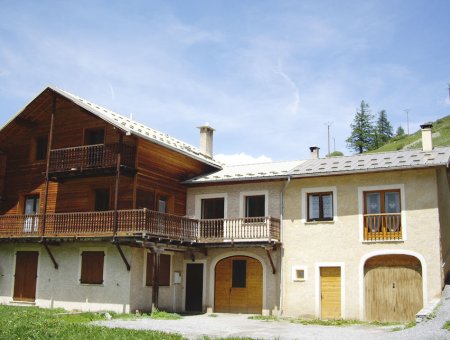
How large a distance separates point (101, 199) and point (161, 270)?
4216 millimetres

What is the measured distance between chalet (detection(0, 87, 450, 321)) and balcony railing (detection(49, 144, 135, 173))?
61mm

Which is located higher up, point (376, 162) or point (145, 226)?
point (376, 162)

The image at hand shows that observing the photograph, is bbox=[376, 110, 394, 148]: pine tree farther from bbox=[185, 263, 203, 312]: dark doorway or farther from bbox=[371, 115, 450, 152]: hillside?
bbox=[185, 263, 203, 312]: dark doorway

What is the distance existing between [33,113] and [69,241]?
7179mm

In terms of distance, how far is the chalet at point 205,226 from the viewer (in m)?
21.3

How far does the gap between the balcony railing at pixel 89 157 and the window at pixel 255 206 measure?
215 inches

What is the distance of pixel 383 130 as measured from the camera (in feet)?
329

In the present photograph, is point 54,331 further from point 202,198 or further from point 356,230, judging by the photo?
point 356,230

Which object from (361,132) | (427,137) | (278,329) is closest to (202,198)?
(278,329)

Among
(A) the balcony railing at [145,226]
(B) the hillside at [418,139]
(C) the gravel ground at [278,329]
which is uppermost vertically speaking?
(B) the hillside at [418,139]

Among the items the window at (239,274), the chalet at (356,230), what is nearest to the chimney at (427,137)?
the chalet at (356,230)

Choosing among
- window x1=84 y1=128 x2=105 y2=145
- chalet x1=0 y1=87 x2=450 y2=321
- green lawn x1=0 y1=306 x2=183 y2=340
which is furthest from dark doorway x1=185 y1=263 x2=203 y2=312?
green lawn x1=0 y1=306 x2=183 y2=340

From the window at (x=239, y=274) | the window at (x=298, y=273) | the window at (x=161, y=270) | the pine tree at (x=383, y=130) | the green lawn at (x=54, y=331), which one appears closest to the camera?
the green lawn at (x=54, y=331)

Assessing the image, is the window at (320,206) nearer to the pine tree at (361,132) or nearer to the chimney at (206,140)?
the chimney at (206,140)
